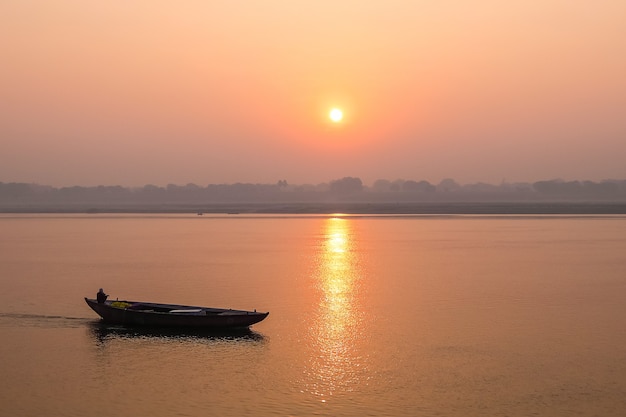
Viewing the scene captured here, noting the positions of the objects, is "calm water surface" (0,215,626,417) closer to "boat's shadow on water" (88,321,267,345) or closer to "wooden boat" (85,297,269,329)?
"boat's shadow on water" (88,321,267,345)

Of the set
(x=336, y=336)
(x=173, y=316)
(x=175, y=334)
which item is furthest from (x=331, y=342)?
(x=173, y=316)

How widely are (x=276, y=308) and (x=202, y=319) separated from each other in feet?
33.2

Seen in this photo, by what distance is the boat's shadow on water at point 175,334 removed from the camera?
138ft

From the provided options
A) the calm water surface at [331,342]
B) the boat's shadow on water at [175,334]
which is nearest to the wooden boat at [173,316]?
the boat's shadow on water at [175,334]

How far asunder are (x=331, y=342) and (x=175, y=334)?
951 cm

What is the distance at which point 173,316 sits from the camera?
44125 millimetres

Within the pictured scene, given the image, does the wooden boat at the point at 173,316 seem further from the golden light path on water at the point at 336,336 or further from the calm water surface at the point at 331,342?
Result: the golden light path on water at the point at 336,336

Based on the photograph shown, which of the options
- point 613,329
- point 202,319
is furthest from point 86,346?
point 613,329

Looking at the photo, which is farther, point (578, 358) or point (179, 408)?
point (578, 358)

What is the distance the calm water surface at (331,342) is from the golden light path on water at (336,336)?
5.9 inches

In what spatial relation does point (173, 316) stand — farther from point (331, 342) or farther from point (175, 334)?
point (331, 342)

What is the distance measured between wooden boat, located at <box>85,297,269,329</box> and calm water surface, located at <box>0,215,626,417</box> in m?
0.84

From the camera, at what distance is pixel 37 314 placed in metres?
50.3

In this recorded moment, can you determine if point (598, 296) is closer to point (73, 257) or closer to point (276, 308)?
point (276, 308)
